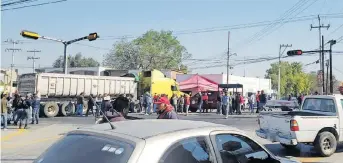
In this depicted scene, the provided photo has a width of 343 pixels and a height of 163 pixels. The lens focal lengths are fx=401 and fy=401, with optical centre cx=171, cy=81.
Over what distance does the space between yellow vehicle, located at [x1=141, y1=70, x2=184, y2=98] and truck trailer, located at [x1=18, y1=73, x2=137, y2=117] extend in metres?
4.59

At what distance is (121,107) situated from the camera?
727 centimetres

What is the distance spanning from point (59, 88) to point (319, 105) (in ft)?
62.5

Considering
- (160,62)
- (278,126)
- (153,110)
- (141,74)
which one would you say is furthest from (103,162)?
(160,62)

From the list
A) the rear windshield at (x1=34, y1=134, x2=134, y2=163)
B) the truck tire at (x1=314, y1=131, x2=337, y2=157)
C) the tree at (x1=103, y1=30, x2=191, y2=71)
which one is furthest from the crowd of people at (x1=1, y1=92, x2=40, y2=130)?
the tree at (x1=103, y1=30, x2=191, y2=71)

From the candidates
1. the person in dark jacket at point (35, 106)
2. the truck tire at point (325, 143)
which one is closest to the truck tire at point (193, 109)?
the person in dark jacket at point (35, 106)

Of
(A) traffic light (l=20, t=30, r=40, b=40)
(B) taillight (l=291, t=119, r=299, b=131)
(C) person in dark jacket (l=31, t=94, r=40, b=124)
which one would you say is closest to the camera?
(B) taillight (l=291, t=119, r=299, b=131)

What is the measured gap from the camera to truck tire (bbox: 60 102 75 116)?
85.3ft

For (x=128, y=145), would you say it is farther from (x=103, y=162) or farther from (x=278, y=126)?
(x=278, y=126)

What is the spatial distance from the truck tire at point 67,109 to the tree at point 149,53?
4451 centimetres

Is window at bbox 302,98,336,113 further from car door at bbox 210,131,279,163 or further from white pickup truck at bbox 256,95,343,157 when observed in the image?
car door at bbox 210,131,279,163

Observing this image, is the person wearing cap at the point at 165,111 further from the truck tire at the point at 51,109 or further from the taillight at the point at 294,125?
the truck tire at the point at 51,109

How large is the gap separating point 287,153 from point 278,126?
1.00 m

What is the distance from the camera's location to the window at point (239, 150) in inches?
151

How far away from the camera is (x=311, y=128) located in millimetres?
9977
